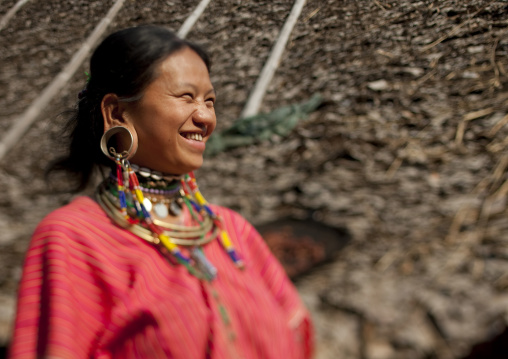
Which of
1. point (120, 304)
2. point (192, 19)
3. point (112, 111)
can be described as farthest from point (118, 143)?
point (192, 19)

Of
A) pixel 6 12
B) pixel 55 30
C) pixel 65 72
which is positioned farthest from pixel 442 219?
pixel 6 12

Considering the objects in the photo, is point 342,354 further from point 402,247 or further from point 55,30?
point 55,30

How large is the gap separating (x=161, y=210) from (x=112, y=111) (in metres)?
0.28

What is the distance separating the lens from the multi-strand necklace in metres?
1.18

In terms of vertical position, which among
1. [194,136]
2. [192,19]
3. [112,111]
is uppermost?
[112,111]

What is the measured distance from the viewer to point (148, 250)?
116cm

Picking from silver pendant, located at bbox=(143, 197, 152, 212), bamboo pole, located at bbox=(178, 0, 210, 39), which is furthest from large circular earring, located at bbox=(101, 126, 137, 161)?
bamboo pole, located at bbox=(178, 0, 210, 39)

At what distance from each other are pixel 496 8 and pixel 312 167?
1515mm

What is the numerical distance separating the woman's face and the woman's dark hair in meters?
0.03

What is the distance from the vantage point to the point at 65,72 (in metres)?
3.34

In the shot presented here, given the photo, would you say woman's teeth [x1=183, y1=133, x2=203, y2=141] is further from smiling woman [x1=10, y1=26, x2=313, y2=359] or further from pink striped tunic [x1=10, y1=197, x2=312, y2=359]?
pink striped tunic [x1=10, y1=197, x2=312, y2=359]

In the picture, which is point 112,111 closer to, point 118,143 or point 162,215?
point 118,143

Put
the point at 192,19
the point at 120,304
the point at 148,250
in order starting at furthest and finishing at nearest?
the point at 192,19 < the point at 148,250 < the point at 120,304

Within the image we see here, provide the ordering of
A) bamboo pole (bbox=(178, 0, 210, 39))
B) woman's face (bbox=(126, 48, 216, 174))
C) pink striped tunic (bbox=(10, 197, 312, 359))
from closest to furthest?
pink striped tunic (bbox=(10, 197, 312, 359)) → woman's face (bbox=(126, 48, 216, 174)) → bamboo pole (bbox=(178, 0, 210, 39))
